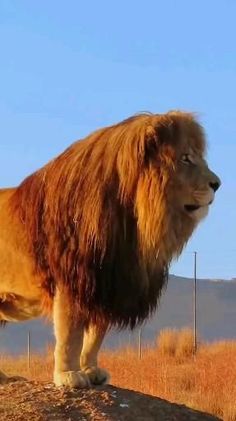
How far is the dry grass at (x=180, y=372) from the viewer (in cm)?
1009

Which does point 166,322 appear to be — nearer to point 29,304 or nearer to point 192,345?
point 192,345

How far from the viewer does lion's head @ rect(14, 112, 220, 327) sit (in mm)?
5309

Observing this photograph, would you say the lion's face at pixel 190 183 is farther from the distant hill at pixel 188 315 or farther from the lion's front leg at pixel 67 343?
the distant hill at pixel 188 315

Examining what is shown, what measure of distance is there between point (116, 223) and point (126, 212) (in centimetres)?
8

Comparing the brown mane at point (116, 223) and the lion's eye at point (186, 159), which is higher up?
the lion's eye at point (186, 159)

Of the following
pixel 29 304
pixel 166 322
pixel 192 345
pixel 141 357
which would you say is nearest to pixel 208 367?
pixel 141 357

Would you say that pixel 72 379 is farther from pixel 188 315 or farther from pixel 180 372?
pixel 188 315

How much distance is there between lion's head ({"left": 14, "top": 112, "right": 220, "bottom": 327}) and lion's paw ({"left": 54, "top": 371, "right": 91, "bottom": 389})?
0.33m

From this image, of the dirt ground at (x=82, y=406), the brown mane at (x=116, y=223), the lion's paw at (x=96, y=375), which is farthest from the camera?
the lion's paw at (x=96, y=375)

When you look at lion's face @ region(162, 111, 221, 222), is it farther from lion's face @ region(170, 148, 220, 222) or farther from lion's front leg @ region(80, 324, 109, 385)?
lion's front leg @ region(80, 324, 109, 385)

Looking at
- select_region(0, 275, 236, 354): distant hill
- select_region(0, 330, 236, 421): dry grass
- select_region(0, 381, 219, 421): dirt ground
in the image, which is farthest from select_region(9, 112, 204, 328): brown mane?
select_region(0, 275, 236, 354): distant hill

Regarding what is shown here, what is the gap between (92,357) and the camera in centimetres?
591

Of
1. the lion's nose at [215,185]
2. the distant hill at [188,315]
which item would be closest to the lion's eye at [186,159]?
the lion's nose at [215,185]

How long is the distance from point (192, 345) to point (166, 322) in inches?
1395
